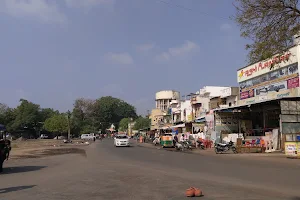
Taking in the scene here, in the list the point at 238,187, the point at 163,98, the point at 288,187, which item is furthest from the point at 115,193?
the point at 163,98

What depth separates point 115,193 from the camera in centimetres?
920

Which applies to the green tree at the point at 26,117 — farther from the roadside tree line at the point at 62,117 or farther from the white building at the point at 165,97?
the white building at the point at 165,97

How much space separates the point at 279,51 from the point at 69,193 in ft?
35.1

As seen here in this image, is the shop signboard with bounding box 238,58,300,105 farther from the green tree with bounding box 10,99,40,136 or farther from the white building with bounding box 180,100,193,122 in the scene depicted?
the green tree with bounding box 10,99,40,136

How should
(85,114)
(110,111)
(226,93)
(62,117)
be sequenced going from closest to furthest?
(226,93), (62,117), (85,114), (110,111)

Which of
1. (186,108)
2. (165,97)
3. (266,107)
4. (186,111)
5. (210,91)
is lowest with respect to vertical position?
(266,107)

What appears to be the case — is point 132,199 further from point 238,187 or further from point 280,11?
point 280,11

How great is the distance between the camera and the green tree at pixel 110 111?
140113 mm

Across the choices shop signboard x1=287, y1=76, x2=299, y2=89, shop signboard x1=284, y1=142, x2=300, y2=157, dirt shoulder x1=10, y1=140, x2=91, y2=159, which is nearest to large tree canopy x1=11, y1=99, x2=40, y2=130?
dirt shoulder x1=10, y1=140, x2=91, y2=159

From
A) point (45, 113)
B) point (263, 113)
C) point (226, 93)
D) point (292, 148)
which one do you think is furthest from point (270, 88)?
point (45, 113)

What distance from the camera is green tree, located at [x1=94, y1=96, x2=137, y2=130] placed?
140113 mm

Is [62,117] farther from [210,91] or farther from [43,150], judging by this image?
[43,150]

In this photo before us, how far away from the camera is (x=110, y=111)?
147 metres

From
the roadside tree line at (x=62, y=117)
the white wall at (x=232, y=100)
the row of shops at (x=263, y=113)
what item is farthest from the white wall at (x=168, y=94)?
the row of shops at (x=263, y=113)
